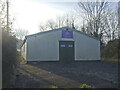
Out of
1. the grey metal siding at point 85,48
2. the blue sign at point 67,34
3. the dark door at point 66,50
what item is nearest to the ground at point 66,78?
the dark door at point 66,50

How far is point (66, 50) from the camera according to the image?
1481cm

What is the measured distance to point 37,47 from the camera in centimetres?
1368

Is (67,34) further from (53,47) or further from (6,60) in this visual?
(6,60)

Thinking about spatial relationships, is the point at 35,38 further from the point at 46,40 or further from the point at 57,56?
the point at 57,56

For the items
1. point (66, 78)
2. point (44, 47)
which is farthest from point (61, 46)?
point (66, 78)

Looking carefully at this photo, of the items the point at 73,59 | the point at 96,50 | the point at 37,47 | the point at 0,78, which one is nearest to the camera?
the point at 0,78

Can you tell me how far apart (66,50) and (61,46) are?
792mm

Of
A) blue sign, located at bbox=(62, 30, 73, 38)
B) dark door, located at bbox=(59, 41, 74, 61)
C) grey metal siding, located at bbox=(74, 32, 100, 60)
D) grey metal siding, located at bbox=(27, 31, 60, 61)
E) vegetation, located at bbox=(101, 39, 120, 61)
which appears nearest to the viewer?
grey metal siding, located at bbox=(27, 31, 60, 61)

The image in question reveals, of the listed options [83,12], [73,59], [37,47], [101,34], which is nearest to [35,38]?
[37,47]

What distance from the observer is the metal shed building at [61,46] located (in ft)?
44.8

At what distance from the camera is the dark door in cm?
1457

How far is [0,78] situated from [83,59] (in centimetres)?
1267

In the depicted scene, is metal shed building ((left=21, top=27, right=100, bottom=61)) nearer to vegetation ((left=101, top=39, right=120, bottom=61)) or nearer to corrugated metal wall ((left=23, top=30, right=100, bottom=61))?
corrugated metal wall ((left=23, top=30, right=100, bottom=61))

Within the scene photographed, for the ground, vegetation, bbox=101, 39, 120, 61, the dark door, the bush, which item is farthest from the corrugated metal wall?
the bush
